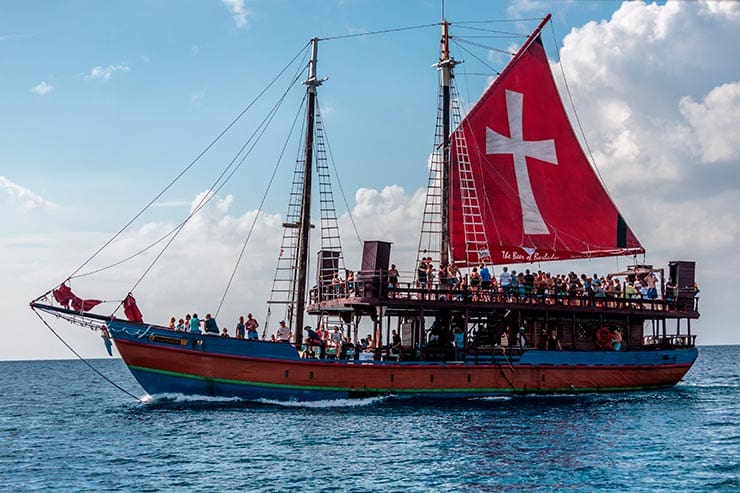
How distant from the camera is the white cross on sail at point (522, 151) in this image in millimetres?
40906

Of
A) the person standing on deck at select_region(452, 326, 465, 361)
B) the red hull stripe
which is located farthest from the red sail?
the red hull stripe

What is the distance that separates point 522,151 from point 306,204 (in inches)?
484

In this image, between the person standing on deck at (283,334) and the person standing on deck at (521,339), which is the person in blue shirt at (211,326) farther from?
the person standing on deck at (521,339)

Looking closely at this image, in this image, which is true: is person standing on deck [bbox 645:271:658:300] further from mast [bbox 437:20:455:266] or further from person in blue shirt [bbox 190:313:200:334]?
person in blue shirt [bbox 190:313:200:334]

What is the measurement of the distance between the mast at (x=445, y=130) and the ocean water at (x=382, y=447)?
8432mm

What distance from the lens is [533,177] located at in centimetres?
4125

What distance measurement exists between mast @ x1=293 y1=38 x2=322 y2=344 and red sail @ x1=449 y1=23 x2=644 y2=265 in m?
7.61

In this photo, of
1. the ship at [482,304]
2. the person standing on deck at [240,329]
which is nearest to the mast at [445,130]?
the ship at [482,304]

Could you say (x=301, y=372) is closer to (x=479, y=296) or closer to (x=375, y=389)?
(x=375, y=389)

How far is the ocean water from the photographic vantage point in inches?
779

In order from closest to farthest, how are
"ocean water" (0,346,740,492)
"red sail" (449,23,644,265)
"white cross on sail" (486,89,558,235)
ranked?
"ocean water" (0,346,740,492)
"red sail" (449,23,644,265)
"white cross on sail" (486,89,558,235)

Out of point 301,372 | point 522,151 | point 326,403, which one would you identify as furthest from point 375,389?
point 522,151

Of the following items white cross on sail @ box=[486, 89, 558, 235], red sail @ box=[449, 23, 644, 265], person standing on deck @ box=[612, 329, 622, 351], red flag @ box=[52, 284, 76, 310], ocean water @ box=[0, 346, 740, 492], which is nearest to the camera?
ocean water @ box=[0, 346, 740, 492]

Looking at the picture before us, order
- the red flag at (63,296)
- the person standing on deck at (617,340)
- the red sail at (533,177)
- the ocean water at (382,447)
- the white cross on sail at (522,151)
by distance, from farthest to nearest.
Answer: the white cross on sail at (522,151) → the red sail at (533,177) → the person standing on deck at (617,340) → the red flag at (63,296) → the ocean water at (382,447)
